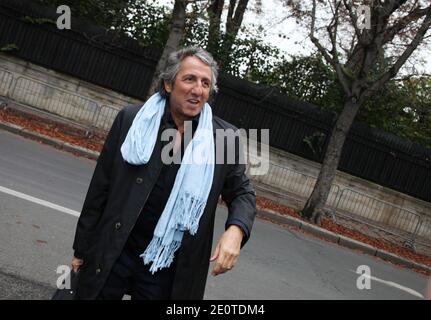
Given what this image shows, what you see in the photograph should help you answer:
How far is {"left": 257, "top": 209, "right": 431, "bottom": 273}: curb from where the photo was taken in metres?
10.9

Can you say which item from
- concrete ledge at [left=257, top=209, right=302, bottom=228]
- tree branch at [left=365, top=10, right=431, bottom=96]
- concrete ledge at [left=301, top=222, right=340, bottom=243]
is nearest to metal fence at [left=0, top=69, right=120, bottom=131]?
concrete ledge at [left=257, top=209, right=302, bottom=228]

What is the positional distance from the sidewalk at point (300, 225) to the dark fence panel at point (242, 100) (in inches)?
166

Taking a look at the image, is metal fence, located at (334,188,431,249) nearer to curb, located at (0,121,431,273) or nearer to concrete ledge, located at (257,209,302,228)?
curb, located at (0,121,431,273)

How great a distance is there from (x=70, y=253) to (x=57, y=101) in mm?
11054

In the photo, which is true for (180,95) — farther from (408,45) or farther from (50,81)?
(50,81)

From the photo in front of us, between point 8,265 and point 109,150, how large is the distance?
2683mm

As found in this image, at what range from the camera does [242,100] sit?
1616 cm

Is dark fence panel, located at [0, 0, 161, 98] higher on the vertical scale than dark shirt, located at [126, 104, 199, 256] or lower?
higher

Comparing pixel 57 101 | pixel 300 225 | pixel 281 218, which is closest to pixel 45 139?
pixel 57 101

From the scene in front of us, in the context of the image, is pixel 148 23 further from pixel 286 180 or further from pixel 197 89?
pixel 197 89

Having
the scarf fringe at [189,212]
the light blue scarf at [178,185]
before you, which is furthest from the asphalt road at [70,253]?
the scarf fringe at [189,212]

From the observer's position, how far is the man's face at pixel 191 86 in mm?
2756

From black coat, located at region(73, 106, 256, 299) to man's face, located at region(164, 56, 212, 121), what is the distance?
0.48 ft

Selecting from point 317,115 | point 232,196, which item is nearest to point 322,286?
point 232,196
